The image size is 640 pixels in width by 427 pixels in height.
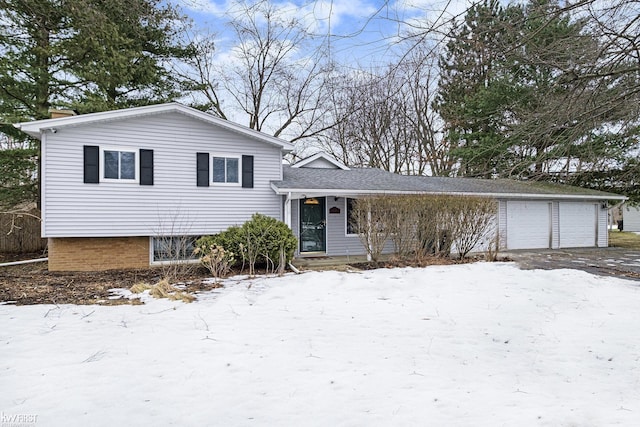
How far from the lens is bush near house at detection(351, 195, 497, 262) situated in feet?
33.6

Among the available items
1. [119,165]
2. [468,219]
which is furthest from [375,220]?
[119,165]

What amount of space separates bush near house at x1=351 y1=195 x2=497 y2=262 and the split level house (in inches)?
49.8

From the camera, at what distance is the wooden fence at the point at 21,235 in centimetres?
1368

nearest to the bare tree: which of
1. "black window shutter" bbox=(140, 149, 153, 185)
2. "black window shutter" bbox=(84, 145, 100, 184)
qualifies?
"black window shutter" bbox=(140, 149, 153, 185)

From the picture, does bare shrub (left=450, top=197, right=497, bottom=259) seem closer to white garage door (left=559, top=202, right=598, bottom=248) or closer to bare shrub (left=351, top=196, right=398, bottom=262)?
bare shrub (left=351, top=196, right=398, bottom=262)

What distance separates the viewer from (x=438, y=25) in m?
2.83

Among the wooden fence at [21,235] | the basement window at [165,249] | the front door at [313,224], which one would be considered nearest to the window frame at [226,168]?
the basement window at [165,249]

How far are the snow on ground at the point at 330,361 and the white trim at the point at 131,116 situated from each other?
5.60 meters

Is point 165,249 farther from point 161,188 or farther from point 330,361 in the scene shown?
point 330,361

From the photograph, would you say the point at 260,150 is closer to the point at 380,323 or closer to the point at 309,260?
the point at 309,260

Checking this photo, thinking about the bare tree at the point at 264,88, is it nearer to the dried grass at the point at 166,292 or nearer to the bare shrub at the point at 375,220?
the bare shrub at the point at 375,220

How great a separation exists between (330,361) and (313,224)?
29.2 feet

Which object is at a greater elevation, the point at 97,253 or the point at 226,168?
the point at 226,168

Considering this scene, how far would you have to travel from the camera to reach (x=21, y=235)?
13992 millimetres
